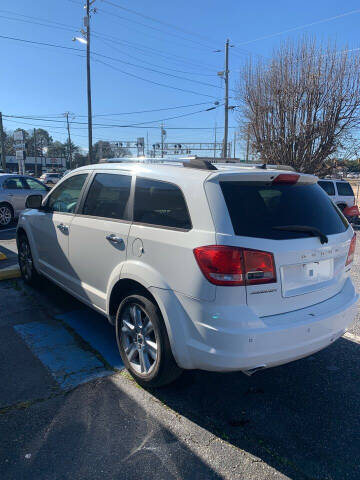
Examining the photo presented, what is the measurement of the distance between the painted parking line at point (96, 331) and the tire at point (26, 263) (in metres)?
1.12

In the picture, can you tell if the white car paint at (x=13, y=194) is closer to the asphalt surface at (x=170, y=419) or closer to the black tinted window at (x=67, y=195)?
the black tinted window at (x=67, y=195)

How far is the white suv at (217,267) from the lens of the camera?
7.55 ft

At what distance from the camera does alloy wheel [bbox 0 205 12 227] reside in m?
11.2

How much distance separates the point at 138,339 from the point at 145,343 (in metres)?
0.10

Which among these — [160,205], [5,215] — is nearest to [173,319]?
[160,205]

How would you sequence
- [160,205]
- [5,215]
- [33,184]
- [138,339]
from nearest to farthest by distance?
[160,205] < [138,339] < [5,215] < [33,184]

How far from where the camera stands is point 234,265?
228 cm

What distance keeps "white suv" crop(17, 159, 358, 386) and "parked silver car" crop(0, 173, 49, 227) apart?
905 centimetres

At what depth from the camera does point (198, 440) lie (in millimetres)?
2398

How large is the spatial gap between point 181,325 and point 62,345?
1.73m

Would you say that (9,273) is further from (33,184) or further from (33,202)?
(33,184)

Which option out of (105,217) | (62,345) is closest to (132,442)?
(62,345)

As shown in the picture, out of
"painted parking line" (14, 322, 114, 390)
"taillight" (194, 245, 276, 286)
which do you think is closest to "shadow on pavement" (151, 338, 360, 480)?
"painted parking line" (14, 322, 114, 390)

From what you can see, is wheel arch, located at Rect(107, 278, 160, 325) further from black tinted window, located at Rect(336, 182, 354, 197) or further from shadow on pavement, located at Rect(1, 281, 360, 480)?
black tinted window, located at Rect(336, 182, 354, 197)
